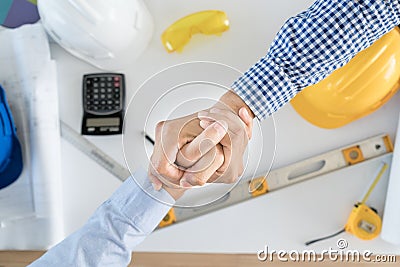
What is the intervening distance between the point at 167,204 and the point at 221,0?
407 millimetres

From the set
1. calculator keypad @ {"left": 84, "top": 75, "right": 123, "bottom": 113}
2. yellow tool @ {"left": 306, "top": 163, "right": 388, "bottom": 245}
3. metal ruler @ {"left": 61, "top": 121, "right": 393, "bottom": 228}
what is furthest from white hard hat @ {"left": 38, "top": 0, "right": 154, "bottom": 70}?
yellow tool @ {"left": 306, "top": 163, "right": 388, "bottom": 245}

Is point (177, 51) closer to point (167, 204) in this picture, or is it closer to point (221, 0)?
point (221, 0)

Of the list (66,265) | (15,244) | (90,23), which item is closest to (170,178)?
(66,265)

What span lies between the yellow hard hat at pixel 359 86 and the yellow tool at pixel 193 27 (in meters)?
0.18

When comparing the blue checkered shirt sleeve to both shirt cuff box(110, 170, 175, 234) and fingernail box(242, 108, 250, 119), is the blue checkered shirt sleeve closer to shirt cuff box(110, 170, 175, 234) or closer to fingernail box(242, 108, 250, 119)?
fingernail box(242, 108, 250, 119)

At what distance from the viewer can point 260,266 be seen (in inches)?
36.7

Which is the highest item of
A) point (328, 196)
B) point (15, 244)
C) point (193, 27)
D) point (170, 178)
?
point (193, 27)

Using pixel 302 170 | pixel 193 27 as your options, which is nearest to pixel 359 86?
pixel 302 170

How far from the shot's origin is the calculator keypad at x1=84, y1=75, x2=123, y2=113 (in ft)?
3.17

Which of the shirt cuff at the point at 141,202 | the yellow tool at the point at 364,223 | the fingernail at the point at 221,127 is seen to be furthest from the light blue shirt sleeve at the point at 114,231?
the yellow tool at the point at 364,223

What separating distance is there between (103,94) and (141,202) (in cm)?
31

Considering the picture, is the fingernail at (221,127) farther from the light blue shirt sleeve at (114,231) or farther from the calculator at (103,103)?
the calculator at (103,103)

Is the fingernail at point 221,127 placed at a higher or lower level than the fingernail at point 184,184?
higher

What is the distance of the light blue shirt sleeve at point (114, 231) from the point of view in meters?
0.71
